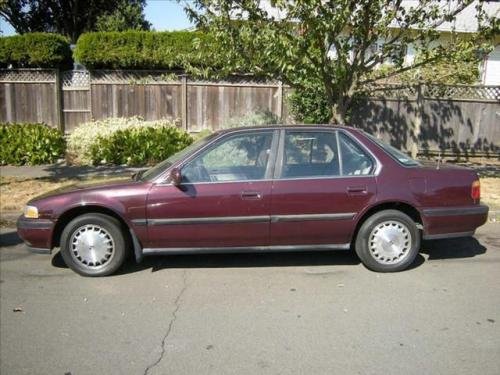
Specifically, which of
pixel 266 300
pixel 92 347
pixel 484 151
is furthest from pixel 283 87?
pixel 92 347

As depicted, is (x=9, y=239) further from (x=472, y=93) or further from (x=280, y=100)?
(x=472, y=93)

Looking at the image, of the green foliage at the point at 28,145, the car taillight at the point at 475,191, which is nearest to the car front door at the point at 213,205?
the car taillight at the point at 475,191

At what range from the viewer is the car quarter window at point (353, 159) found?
5.31m

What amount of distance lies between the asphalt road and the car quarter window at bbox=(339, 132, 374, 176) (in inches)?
40.2

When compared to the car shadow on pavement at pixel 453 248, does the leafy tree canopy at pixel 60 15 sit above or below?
above

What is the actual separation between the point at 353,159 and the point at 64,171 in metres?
7.08

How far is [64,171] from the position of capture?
10570mm

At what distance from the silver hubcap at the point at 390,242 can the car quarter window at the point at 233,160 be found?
1301mm

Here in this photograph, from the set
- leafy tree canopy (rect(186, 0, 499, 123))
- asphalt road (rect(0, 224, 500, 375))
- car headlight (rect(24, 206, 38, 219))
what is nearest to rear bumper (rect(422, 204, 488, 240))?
asphalt road (rect(0, 224, 500, 375))

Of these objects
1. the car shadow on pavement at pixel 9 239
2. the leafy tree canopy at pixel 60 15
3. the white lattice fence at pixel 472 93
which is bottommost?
the car shadow on pavement at pixel 9 239

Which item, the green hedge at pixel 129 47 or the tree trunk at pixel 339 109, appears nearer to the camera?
the tree trunk at pixel 339 109

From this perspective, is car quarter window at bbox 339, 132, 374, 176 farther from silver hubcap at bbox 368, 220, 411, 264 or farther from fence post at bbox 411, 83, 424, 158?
fence post at bbox 411, 83, 424, 158

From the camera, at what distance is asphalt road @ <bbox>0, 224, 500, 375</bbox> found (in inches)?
139

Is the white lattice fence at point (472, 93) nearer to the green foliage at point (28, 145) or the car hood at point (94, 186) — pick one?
the green foliage at point (28, 145)
